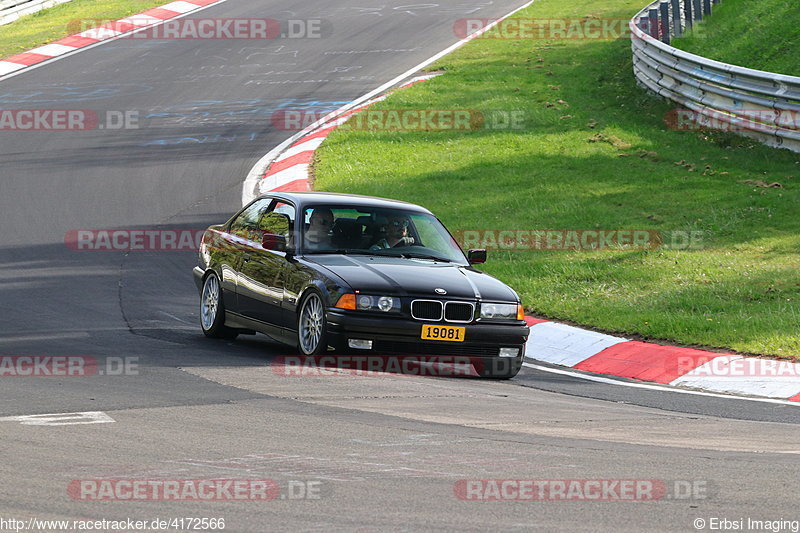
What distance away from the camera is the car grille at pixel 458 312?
31.9ft

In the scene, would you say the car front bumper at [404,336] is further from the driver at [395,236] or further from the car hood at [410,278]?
the driver at [395,236]

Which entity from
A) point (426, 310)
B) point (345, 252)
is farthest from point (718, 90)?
point (426, 310)

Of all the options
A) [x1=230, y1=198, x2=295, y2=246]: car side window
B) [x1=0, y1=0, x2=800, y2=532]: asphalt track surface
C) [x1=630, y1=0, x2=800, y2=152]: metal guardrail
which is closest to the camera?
[x1=0, y1=0, x2=800, y2=532]: asphalt track surface

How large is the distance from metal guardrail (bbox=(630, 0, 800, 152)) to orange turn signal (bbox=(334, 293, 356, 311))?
1013 cm

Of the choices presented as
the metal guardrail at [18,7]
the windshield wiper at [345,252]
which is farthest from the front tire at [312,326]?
the metal guardrail at [18,7]

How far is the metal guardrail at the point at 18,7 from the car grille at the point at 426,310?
27.2 m

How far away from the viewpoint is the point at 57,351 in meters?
9.90

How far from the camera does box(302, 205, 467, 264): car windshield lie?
1061 cm

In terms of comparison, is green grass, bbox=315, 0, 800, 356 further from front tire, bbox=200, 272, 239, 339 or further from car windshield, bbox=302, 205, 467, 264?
front tire, bbox=200, 272, 239, 339

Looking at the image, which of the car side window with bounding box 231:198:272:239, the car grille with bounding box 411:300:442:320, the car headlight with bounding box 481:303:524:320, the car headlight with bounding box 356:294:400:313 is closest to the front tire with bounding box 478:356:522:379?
the car headlight with bounding box 481:303:524:320

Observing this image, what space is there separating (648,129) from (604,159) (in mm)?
2286

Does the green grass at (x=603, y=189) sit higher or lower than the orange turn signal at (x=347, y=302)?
lower

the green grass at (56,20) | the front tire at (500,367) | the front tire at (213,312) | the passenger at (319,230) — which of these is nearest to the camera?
the front tire at (500,367)

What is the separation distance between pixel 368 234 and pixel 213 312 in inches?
70.9
